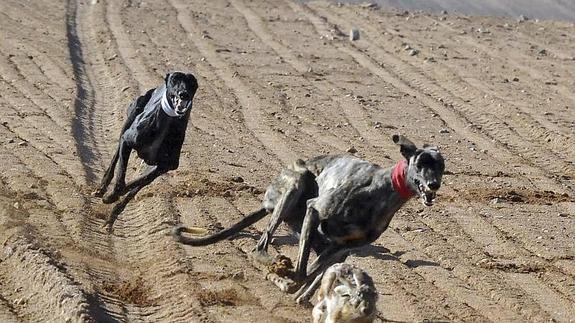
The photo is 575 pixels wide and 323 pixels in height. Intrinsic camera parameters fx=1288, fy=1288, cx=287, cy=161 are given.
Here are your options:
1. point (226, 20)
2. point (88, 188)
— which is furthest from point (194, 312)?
point (226, 20)

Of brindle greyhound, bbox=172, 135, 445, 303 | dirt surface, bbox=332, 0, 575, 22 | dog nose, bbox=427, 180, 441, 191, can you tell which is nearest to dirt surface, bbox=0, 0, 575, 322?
brindle greyhound, bbox=172, 135, 445, 303

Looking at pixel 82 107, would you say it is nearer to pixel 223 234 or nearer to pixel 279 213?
pixel 223 234

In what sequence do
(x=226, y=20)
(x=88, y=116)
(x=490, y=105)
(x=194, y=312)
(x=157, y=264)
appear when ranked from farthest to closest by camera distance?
(x=226, y=20) → (x=490, y=105) → (x=88, y=116) → (x=157, y=264) → (x=194, y=312)

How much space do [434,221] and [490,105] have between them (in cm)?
689

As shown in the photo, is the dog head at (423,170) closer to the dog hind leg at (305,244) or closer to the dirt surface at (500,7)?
the dog hind leg at (305,244)

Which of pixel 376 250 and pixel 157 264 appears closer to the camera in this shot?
pixel 157 264

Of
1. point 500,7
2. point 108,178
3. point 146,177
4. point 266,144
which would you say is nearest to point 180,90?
point 146,177

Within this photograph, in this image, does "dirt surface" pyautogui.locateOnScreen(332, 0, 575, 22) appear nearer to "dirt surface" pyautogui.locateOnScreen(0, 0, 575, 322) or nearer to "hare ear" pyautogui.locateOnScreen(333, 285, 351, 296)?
"dirt surface" pyautogui.locateOnScreen(0, 0, 575, 322)

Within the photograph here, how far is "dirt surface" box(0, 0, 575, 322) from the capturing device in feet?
30.8

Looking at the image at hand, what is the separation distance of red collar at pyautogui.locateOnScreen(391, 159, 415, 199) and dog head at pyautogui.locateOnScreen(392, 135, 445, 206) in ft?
0.15

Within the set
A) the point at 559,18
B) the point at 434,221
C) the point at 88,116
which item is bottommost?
the point at 559,18

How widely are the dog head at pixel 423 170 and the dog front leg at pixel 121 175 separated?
3531 mm

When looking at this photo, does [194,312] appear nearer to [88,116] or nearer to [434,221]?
[434,221]

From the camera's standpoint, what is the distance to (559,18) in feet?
101
